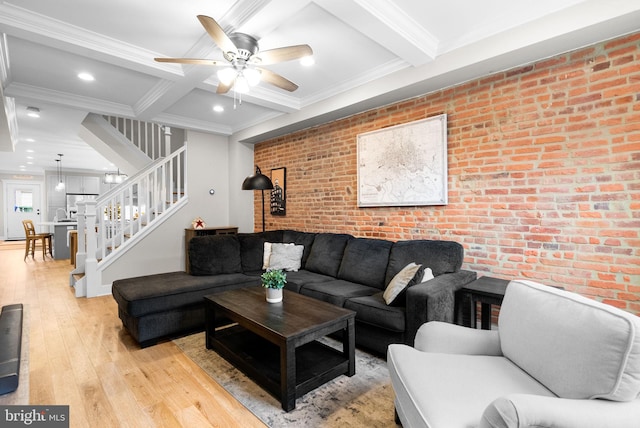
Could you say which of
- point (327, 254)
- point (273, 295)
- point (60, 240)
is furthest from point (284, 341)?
point (60, 240)

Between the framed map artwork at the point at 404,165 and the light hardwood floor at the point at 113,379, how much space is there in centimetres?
252

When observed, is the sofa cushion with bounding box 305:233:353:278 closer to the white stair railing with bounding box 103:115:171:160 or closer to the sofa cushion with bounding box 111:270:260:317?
the sofa cushion with bounding box 111:270:260:317

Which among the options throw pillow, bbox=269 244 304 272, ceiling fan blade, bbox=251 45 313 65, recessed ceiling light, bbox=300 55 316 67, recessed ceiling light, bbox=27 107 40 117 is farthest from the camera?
recessed ceiling light, bbox=27 107 40 117

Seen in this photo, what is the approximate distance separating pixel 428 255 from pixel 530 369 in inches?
62.2

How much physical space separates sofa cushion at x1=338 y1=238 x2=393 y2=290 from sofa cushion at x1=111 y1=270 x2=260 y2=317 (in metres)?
1.07

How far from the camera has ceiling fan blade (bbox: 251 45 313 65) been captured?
2.18 m

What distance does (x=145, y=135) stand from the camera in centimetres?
624

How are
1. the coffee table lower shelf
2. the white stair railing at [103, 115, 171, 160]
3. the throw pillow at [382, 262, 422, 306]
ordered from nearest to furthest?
the coffee table lower shelf → the throw pillow at [382, 262, 422, 306] → the white stair railing at [103, 115, 171, 160]

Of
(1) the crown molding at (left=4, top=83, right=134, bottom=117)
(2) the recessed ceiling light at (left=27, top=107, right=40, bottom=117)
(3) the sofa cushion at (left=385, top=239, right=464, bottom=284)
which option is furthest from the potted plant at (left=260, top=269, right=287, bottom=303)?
(2) the recessed ceiling light at (left=27, top=107, right=40, bottom=117)

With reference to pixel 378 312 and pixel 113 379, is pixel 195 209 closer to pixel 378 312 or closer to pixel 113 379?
pixel 113 379

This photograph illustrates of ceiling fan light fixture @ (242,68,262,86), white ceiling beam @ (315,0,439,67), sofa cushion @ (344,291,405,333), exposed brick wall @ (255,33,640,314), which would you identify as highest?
white ceiling beam @ (315,0,439,67)

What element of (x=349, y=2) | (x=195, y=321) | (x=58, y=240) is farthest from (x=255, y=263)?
(x=58, y=240)

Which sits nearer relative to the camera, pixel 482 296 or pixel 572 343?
pixel 572 343

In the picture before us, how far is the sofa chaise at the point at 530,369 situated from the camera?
1.02 meters
